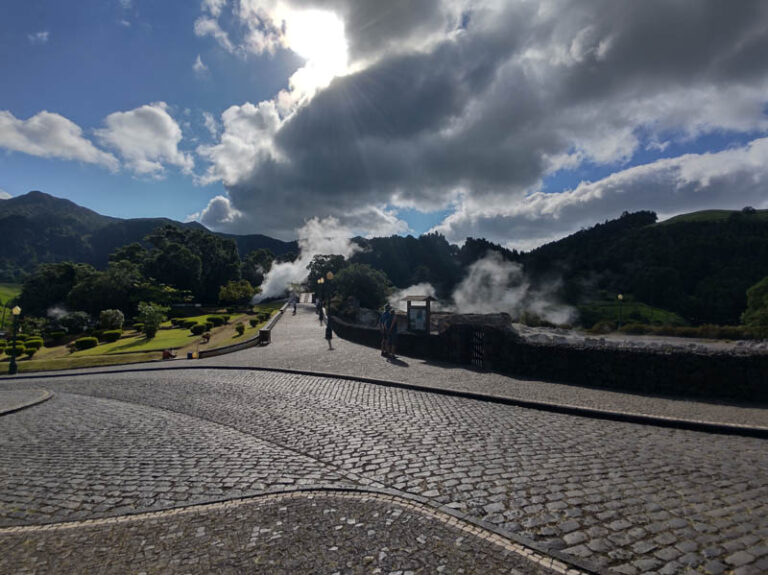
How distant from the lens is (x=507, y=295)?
66.0m

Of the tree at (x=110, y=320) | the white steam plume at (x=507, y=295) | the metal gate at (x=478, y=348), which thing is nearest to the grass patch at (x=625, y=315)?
the white steam plume at (x=507, y=295)

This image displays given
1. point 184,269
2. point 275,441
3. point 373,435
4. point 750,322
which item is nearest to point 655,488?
point 373,435

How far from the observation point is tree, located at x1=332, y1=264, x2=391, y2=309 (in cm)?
4338

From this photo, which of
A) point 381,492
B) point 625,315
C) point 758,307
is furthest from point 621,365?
point 625,315

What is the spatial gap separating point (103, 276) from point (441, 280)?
75.4 meters

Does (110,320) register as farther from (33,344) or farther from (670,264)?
(670,264)

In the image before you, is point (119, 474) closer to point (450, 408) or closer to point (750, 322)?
point (450, 408)

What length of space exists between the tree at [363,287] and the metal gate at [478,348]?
29261 millimetres

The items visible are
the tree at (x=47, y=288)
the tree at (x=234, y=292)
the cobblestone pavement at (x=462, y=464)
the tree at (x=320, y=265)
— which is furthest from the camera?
the tree at (x=320, y=265)

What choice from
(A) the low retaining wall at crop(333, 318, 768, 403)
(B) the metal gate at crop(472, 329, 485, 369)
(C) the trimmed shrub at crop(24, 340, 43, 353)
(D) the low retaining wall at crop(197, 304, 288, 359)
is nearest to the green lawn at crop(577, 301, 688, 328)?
(B) the metal gate at crop(472, 329, 485, 369)

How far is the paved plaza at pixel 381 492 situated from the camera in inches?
133

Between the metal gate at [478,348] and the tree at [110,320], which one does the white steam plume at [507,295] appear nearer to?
the metal gate at [478,348]

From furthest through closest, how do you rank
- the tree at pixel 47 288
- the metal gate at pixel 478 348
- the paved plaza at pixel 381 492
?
the tree at pixel 47 288, the metal gate at pixel 478 348, the paved plaza at pixel 381 492

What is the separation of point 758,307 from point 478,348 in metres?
34.7
